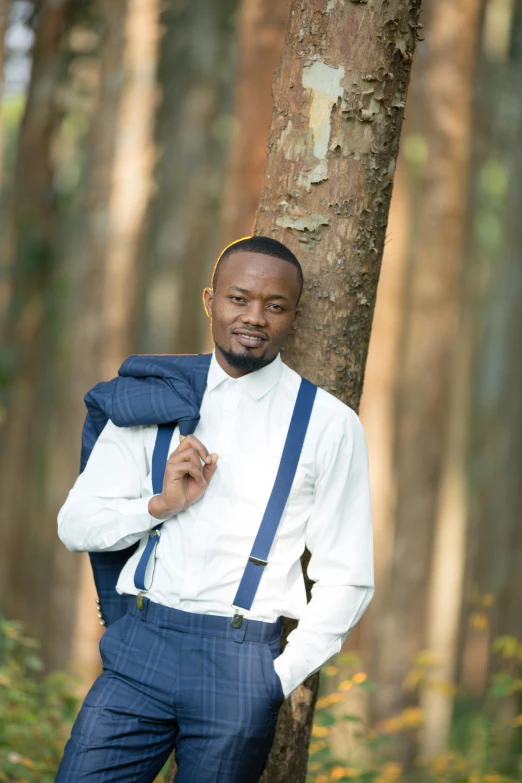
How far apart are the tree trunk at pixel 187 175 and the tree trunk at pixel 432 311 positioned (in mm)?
5650

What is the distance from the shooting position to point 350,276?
142 inches

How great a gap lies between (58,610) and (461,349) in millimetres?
7474

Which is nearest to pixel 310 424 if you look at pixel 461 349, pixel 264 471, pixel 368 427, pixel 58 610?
pixel 264 471

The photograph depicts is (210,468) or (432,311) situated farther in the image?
(432,311)

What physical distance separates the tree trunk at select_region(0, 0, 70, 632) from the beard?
1036 cm

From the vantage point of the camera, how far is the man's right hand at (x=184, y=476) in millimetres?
2922

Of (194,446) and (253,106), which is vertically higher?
(253,106)

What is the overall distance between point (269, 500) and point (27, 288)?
10917 mm

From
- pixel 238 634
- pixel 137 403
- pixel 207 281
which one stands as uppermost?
pixel 207 281

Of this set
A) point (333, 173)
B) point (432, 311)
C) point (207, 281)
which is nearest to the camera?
point (333, 173)

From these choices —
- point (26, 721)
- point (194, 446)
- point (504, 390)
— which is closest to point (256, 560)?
point (194, 446)

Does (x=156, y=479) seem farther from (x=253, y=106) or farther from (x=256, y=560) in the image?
(x=253, y=106)

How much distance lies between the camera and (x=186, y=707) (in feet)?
9.52

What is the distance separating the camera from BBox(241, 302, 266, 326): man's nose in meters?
3.02
